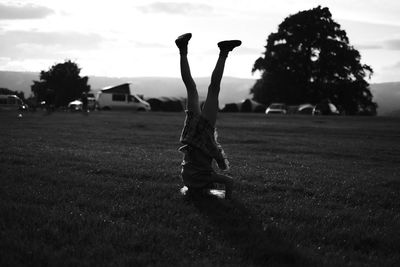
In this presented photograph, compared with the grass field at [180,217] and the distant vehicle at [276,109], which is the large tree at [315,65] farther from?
the grass field at [180,217]

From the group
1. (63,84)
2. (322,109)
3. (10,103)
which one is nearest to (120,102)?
(10,103)

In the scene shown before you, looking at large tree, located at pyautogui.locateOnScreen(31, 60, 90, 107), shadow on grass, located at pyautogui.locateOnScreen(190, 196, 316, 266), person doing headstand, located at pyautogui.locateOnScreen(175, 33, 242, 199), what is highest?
large tree, located at pyautogui.locateOnScreen(31, 60, 90, 107)

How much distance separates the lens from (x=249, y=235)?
4988mm

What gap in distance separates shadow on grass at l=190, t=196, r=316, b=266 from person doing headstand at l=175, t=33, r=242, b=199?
27 centimetres

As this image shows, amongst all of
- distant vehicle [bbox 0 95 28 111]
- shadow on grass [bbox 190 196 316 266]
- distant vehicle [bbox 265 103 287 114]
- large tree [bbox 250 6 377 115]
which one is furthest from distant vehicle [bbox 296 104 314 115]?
shadow on grass [bbox 190 196 316 266]

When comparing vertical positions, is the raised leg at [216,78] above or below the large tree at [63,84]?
below

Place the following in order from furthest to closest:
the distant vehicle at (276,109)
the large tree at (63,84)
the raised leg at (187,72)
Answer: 1. the large tree at (63,84)
2. the distant vehicle at (276,109)
3. the raised leg at (187,72)

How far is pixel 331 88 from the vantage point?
194 ft

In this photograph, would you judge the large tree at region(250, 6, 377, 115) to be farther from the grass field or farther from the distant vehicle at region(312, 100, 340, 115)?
the grass field

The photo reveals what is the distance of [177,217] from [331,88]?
56.5 meters

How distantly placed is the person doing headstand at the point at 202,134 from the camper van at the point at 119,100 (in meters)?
48.9

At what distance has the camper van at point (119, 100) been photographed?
55.1 metres

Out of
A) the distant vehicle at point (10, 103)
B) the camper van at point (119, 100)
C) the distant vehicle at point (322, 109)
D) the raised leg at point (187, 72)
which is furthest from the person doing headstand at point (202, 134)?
the camper van at point (119, 100)

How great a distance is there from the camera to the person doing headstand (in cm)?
638
